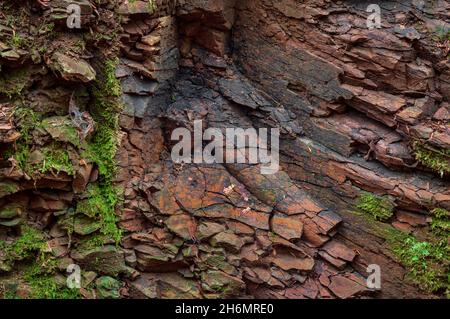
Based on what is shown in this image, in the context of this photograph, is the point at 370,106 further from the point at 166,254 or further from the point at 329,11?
the point at 166,254

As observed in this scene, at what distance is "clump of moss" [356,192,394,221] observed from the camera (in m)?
6.35

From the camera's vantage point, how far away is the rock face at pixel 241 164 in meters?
6.19

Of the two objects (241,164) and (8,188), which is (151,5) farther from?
(8,188)

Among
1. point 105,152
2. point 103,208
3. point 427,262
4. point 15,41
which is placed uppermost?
point 15,41

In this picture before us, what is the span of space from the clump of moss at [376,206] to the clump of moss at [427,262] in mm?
418

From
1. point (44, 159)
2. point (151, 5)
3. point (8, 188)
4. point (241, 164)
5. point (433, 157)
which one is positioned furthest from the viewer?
point (241, 164)

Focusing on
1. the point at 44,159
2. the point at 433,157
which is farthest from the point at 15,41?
the point at 433,157

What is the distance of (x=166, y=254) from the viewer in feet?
20.6

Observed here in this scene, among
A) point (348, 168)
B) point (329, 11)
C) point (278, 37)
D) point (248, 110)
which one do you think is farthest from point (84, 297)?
point (329, 11)

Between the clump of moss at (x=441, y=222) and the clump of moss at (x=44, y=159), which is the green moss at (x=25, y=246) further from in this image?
the clump of moss at (x=441, y=222)

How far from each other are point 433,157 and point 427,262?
4.51 feet

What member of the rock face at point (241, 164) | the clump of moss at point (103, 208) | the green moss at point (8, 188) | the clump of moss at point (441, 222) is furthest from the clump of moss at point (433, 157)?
→ the green moss at point (8, 188)

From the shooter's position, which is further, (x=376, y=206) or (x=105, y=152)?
(x=105, y=152)

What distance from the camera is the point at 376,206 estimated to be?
6414 millimetres
